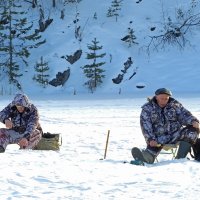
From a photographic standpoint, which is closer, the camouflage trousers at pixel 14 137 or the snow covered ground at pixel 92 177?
the snow covered ground at pixel 92 177

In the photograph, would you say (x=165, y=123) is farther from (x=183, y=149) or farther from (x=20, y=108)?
(x=20, y=108)

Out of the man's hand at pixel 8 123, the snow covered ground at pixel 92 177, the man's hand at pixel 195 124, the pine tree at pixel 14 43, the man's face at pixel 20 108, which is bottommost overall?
the snow covered ground at pixel 92 177

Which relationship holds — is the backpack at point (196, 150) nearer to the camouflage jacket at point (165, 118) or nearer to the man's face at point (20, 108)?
the camouflage jacket at point (165, 118)

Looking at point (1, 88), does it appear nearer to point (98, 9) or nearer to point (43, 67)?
point (43, 67)

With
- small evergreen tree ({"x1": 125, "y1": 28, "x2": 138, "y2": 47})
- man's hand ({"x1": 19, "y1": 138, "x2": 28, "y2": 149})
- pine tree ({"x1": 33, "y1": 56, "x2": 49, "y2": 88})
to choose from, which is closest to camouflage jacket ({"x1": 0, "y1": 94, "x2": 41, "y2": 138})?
man's hand ({"x1": 19, "y1": 138, "x2": 28, "y2": 149})

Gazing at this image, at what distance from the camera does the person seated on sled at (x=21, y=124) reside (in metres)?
7.18

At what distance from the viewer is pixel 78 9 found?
2777cm

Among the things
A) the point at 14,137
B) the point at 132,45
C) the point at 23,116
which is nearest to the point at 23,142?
the point at 14,137

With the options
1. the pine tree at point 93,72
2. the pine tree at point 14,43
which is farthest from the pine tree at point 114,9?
the pine tree at point 93,72

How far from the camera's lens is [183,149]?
20.9 ft

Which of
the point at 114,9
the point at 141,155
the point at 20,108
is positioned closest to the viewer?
the point at 141,155

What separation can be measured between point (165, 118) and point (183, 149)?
2.08ft

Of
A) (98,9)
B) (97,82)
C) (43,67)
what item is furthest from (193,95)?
(98,9)

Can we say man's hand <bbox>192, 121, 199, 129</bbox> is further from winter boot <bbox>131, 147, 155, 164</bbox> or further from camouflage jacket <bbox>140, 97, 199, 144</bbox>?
winter boot <bbox>131, 147, 155, 164</bbox>
